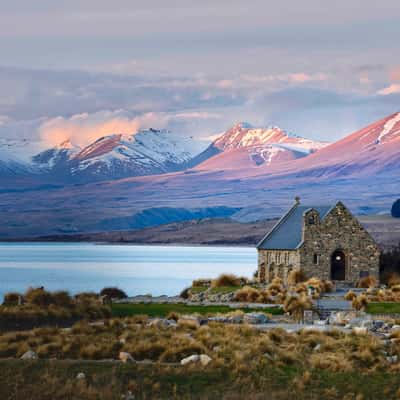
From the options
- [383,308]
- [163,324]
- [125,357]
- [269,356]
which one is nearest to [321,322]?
[163,324]

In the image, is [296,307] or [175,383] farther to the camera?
[296,307]

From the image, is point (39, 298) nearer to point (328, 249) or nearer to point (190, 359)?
point (190, 359)

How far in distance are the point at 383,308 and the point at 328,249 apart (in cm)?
1646

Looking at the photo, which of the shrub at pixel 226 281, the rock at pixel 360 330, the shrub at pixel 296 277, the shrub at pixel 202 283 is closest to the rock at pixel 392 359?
the rock at pixel 360 330

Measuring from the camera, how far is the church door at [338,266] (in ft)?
184

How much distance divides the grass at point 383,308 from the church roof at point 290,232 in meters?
15.0

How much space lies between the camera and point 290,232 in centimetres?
5816

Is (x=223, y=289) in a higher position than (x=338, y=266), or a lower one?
lower

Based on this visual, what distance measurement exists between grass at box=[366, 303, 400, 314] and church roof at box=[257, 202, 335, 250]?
1497 cm

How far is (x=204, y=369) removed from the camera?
21.2m

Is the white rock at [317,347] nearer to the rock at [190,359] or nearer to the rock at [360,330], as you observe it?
the rock at [360,330]

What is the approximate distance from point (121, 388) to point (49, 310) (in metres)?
13.3

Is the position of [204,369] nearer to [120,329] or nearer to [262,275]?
[120,329]

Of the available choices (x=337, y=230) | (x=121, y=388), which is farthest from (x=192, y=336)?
(x=337, y=230)
